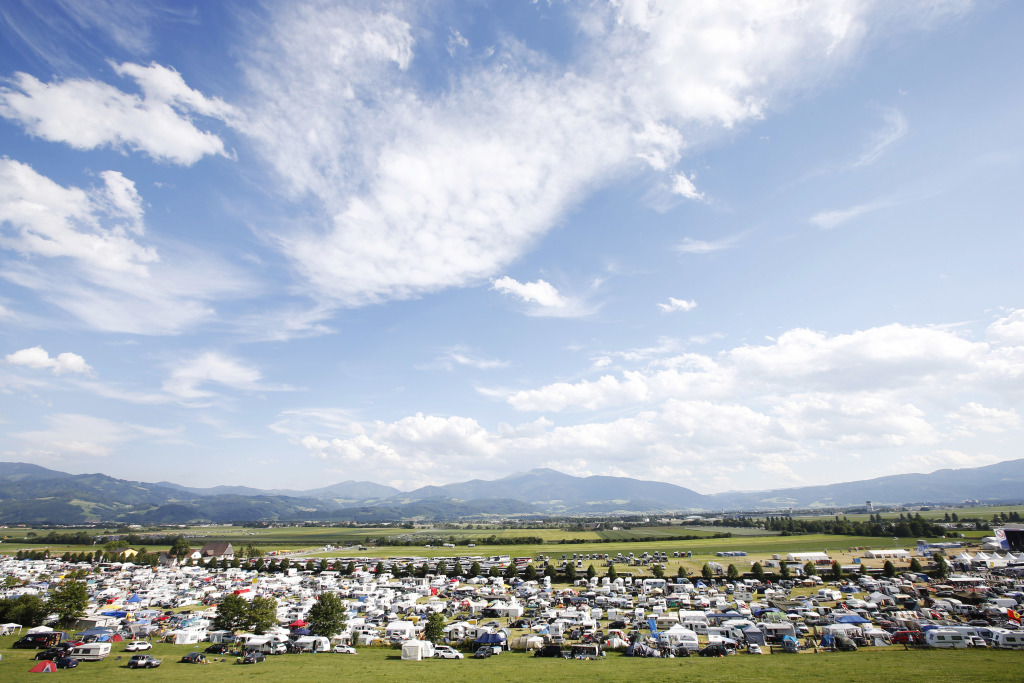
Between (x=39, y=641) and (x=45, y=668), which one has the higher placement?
(x=45, y=668)

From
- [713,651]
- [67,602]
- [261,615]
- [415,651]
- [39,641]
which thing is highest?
[67,602]

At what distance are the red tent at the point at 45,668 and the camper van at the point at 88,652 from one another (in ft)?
11.7

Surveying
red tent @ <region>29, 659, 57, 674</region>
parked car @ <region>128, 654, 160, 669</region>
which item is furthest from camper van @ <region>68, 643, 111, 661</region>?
red tent @ <region>29, 659, 57, 674</region>

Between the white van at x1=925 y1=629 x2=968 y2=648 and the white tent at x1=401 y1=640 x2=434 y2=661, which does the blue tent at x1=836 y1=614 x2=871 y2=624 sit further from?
the white tent at x1=401 y1=640 x2=434 y2=661

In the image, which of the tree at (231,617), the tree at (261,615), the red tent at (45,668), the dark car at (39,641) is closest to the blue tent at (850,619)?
the tree at (261,615)

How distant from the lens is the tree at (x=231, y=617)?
34.8m

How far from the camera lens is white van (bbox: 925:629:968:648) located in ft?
86.8

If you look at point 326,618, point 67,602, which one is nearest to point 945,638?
point 326,618

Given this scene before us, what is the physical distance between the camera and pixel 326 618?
34656mm

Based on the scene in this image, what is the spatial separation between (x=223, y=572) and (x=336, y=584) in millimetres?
23687

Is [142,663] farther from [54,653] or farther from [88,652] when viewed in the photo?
[54,653]

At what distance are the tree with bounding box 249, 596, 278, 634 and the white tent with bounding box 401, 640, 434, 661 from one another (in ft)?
42.0

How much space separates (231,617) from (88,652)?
28.9ft

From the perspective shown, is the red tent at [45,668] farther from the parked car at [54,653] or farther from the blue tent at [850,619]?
the blue tent at [850,619]
